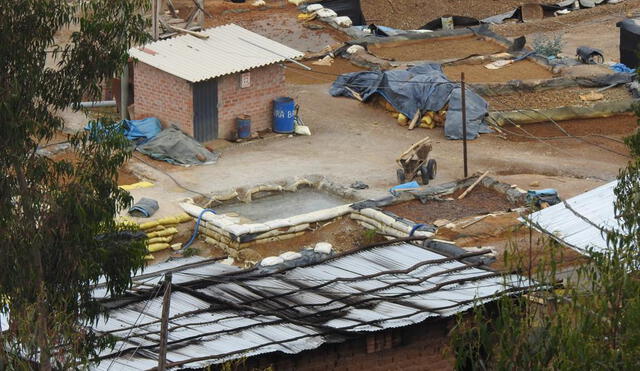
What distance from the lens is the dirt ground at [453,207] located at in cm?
2442

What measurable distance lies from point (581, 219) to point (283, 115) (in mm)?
11216

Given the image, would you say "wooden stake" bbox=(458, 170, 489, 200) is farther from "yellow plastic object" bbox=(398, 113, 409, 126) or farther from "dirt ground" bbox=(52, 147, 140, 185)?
"dirt ground" bbox=(52, 147, 140, 185)

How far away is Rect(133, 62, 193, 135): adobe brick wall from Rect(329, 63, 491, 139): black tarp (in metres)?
5.39

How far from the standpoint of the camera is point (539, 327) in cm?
1245

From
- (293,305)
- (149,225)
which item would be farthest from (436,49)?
(293,305)

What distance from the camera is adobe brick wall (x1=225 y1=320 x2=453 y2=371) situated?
55.1ft

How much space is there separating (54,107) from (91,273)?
1857 millimetres

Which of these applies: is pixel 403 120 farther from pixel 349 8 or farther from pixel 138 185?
pixel 349 8

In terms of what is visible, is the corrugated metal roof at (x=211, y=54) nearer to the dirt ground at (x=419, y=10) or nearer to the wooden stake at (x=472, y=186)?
the wooden stake at (x=472, y=186)

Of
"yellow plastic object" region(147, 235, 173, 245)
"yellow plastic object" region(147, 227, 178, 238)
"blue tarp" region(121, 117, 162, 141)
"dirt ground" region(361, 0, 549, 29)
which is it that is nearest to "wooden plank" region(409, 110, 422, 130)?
"blue tarp" region(121, 117, 162, 141)

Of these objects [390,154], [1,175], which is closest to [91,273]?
[1,175]

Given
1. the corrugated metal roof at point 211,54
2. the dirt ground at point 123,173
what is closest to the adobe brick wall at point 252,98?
the corrugated metal roof at point 211,54

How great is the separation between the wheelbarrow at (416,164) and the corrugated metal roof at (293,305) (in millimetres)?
7491

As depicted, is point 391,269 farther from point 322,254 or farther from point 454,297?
point 322,254
